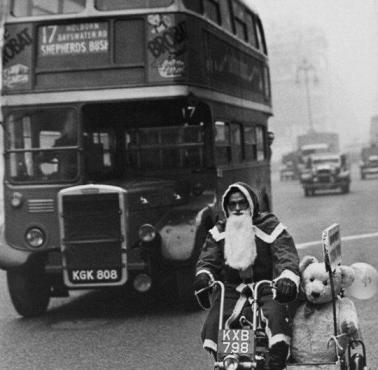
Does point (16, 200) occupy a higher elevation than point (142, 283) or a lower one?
higher

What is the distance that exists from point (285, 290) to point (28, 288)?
544cm

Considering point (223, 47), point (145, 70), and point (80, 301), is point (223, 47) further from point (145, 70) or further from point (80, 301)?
point (80, 301)

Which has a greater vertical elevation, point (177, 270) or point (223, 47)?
point (223, 47)

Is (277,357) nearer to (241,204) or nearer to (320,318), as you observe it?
(320,318)

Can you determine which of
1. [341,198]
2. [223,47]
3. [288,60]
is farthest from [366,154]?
[288,60]

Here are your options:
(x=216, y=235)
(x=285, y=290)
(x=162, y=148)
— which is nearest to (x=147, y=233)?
(x=162, y=148)

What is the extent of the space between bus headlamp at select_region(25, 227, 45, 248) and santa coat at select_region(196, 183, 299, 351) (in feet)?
14.9

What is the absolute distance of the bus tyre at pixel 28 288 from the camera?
10281 mm

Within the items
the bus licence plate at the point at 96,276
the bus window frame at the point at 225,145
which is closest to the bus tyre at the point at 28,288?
the bus licence plate at the point at 96,276

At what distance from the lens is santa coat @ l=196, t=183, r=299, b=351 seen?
5570 mm

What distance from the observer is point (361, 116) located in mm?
176125

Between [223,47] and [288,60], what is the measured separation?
501ft

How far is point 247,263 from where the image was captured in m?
5.77

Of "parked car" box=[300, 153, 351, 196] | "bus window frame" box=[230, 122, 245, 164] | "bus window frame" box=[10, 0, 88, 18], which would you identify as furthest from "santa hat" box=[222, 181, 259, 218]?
"parked car" box=[300, 153, 351, 196]
